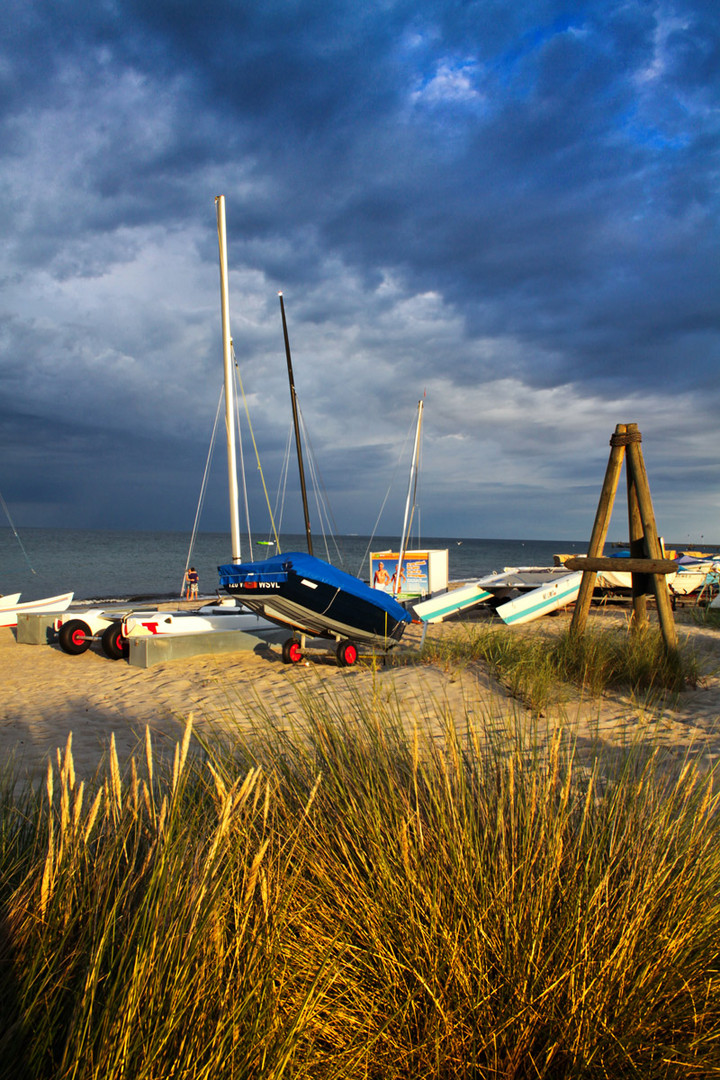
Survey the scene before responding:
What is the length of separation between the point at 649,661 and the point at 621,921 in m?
5.86

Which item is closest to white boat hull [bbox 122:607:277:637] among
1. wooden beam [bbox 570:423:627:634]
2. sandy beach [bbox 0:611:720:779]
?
sandy beach [bbox 0:611:720:779]

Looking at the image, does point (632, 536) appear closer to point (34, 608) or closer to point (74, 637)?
point (74, 637)

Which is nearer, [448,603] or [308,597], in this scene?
[308,597]

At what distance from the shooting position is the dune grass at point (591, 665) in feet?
21.1

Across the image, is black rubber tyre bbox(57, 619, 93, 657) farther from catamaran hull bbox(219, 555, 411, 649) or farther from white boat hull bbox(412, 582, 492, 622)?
white boat hull bbox(412, 582, 492, 622)

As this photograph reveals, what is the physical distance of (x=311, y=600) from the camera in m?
9.15

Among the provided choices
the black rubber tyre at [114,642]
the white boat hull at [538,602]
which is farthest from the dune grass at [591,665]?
the black rubber tyre at [114,642]

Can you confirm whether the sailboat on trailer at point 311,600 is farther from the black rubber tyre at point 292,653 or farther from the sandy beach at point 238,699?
the sandy beach at point 238,699

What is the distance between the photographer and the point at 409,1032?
1646mm

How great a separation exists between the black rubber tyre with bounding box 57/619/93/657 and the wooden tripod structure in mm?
9001

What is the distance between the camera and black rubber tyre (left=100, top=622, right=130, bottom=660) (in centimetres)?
1089

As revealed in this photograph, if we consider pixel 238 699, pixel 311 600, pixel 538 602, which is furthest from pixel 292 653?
pixel 538 602

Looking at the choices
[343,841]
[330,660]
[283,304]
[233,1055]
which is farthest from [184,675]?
[283,304]

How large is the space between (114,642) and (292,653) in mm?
3490
